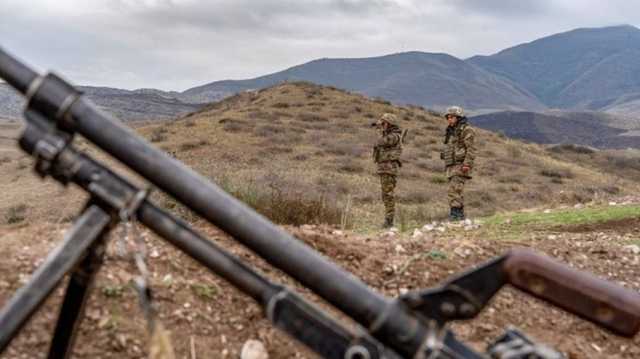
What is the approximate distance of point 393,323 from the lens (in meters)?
2.70

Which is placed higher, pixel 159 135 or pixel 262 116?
pixel 262 116

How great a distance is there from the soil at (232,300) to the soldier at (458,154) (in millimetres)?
6789

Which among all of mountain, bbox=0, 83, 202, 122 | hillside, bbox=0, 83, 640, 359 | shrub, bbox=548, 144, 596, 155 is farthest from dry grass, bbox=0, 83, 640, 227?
mountain, bbox=0, 83, 202, 122

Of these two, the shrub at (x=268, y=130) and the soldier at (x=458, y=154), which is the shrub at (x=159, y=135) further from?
the soldier at (x=458, y=154)

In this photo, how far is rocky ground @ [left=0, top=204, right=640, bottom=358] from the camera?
5.00 m

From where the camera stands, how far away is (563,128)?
137 m

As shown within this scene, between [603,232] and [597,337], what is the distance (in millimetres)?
5965

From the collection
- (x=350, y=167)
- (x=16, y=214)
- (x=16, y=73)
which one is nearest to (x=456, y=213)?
(x=16, y=214)

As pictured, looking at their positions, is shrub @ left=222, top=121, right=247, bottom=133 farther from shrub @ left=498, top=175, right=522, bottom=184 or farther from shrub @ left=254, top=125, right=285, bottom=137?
shrub @ left=498, top=175, right=522, bottom=184

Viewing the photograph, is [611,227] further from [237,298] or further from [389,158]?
[237,298]

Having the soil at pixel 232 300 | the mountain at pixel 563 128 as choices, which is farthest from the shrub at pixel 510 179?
the mountain at pixel 563 128

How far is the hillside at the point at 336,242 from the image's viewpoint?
5.24 metres

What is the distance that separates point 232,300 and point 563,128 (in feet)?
454

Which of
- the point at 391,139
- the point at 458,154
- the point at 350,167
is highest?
the point at 391,139
